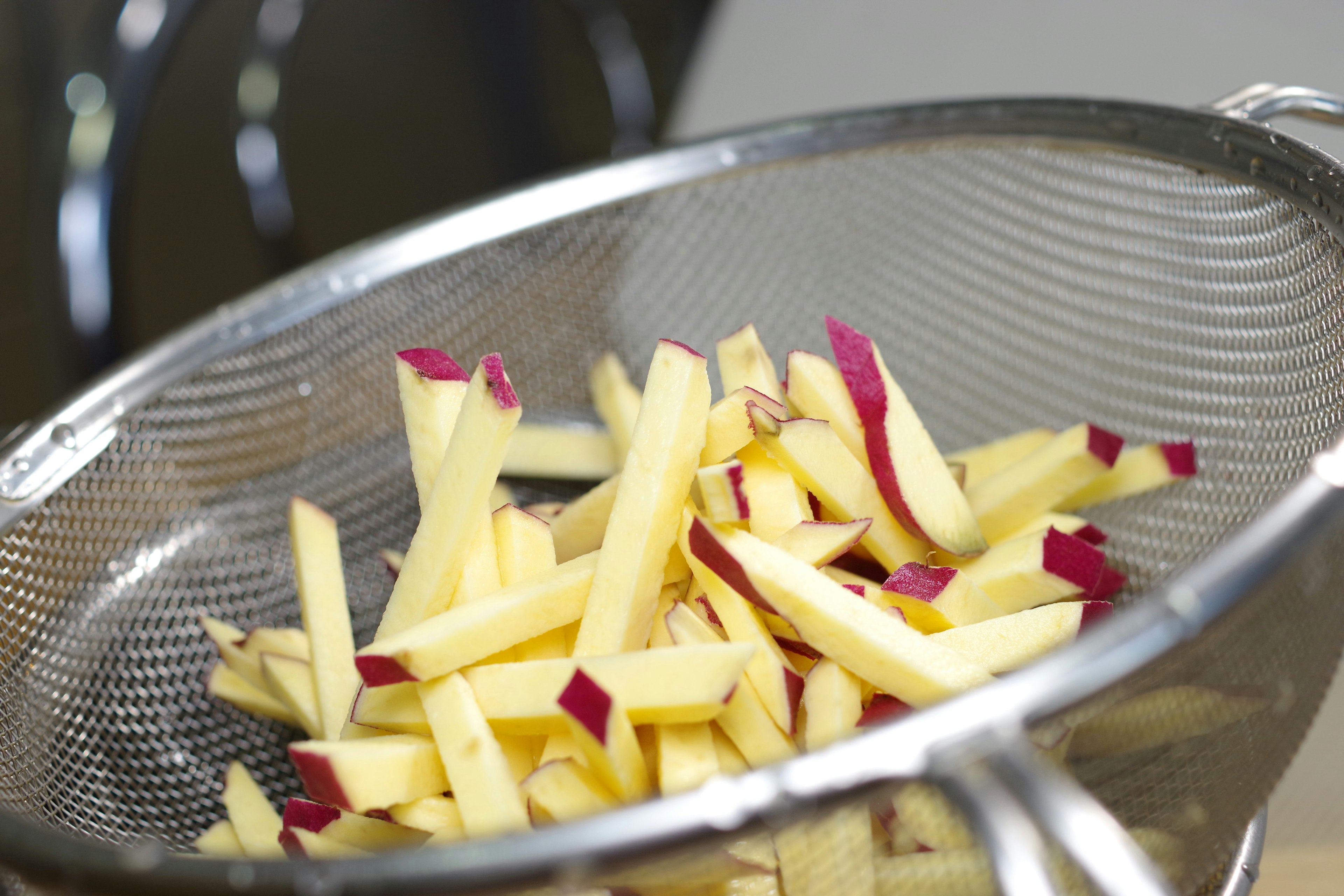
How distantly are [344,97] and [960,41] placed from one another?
6.57 ft

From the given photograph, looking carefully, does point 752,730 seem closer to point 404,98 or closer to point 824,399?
point 824,399

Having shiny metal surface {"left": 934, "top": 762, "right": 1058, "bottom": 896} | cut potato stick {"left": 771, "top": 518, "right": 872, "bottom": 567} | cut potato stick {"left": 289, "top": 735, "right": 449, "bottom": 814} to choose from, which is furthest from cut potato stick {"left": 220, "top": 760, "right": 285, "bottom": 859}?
shiny metal surface {"left": 934, "top": 762, "right": 1058, "bottom": 896}

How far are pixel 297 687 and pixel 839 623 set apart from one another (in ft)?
1.51

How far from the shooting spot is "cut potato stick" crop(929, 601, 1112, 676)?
640 mm

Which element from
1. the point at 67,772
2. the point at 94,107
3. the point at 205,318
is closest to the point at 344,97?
the point at 94,107

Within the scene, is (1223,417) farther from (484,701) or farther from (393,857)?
(393,857)

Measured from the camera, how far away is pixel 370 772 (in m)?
0.63

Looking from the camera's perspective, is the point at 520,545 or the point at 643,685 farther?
the point at 520,545

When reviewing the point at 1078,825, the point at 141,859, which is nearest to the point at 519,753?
the point at 141,859

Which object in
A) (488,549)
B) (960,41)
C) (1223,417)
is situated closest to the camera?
(488,549)

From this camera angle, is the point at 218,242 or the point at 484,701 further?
the point at 218,242

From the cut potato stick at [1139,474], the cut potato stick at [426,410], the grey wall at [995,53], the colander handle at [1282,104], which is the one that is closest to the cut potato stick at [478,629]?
the cut potato stick at [426,410]

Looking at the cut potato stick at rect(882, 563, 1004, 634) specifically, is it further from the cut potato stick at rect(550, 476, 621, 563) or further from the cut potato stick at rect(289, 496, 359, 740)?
the cut potato stick at rect(289, 496, 359, 740)

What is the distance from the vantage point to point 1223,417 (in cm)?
90
